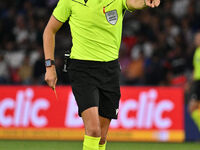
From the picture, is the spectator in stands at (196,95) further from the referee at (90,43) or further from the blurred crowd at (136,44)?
the referee at (90,43)

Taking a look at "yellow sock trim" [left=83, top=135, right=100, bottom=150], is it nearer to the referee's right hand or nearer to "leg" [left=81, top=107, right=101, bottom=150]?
"leg" [left=81, top=107, right=101, bottom=150]

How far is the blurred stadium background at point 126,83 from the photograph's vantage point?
1162 cm

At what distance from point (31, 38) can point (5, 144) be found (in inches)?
180

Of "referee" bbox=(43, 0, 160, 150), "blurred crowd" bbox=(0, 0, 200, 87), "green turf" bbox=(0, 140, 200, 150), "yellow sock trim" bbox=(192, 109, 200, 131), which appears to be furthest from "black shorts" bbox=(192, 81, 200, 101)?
"referee" bbox=(43, 0, 160, 150)

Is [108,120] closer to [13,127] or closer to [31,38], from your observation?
[13,127]

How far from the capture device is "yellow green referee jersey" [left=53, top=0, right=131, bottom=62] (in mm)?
6020

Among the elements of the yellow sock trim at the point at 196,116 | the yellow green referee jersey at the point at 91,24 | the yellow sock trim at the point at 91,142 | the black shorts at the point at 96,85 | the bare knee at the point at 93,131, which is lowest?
the yellow sock trim at the point at 196,116

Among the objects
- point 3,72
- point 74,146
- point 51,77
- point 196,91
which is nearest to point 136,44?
point 196,91

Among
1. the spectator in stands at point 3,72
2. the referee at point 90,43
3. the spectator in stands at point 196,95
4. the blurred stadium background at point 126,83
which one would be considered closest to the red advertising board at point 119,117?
the blurred stadium background at point 126,83

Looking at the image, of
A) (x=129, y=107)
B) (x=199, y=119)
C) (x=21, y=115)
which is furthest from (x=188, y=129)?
(x=21, y=115)

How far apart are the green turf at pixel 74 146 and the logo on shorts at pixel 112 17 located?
4.36 m

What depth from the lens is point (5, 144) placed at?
34.9ft

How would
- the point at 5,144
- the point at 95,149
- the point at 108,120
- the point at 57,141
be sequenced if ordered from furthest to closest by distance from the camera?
the point at 57,141, the point at 5,144, the point at 108,120, the point at 95,149

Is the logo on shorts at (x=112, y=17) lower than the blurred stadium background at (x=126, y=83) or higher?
higher
